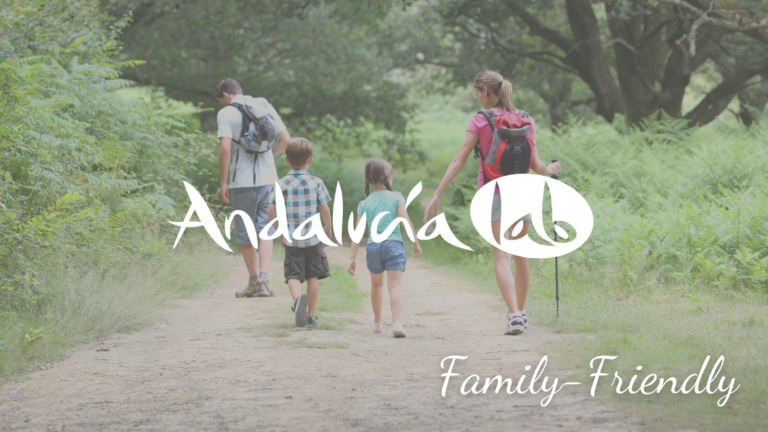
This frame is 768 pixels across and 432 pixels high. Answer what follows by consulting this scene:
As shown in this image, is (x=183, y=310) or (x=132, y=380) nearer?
(x=132, y=380)

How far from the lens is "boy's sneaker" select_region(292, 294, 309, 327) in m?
5.71

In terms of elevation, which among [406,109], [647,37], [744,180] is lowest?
[744,180]

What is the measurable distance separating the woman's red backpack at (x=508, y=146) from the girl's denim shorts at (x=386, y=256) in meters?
0.95

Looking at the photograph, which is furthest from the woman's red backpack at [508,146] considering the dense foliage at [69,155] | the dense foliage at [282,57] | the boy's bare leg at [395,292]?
the dense foliage at [282,57]

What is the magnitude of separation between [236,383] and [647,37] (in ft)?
46.8

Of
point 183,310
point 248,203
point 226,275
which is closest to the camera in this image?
point 183,310

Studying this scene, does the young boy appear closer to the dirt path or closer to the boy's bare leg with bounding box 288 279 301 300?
the boy's bare leg with bounding box 288 279 301 300

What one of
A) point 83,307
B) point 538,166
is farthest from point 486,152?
point 83,307

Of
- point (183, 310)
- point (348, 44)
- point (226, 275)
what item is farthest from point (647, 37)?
point (183, 310)

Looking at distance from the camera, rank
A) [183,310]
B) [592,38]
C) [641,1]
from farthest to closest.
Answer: [592,38], [641,1], [183,310]

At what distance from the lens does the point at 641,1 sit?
1401cm

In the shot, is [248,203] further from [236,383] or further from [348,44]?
[348,44]

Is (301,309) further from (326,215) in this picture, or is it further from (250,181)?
(250,181)

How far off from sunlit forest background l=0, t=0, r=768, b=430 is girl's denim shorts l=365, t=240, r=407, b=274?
1.54m
